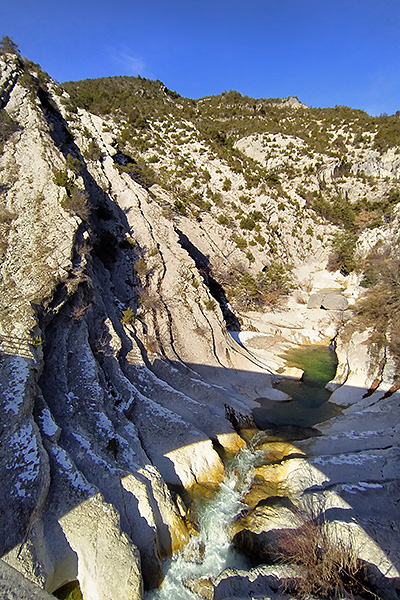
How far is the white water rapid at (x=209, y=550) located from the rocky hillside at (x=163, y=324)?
1.25 ft

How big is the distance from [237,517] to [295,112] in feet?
211

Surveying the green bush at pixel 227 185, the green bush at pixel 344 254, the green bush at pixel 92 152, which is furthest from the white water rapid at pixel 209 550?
the green bush at pixel 227 185

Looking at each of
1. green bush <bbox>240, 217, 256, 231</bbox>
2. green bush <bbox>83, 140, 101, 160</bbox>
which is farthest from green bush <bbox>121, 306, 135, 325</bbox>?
green bush <bbox>240, 217, 256, 231</bbox>

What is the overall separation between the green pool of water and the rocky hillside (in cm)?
78

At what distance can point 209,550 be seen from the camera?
8.75 meters

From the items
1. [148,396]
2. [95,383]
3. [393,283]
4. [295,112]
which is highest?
[295,112]

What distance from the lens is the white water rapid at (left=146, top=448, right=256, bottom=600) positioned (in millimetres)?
7621

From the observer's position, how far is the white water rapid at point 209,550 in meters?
7.62

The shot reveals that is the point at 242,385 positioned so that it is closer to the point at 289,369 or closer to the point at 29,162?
the point at 289,369

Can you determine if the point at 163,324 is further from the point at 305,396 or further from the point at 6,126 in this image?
the point at 6,126

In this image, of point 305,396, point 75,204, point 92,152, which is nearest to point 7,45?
point 92,152

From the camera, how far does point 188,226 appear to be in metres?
30.7

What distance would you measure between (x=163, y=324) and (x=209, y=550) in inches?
471

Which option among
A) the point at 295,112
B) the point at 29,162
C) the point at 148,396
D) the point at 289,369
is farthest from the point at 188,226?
the point at 295,112
